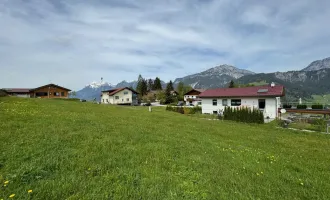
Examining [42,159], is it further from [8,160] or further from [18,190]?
[18,190]

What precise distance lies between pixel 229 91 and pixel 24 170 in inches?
1506

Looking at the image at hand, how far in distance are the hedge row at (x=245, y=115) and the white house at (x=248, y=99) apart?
748 centimetres

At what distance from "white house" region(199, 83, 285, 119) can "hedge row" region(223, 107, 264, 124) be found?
24.5 ft

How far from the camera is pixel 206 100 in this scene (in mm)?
39812

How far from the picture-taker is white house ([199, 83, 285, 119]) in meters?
31.8

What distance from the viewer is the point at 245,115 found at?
26688mm

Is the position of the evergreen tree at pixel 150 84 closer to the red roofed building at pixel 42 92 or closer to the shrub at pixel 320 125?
the red roofed building at pixel 42 92

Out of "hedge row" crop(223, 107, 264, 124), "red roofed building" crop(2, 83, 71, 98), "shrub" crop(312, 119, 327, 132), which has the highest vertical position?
"red roofed building" crop(2, 83, 71, 98)

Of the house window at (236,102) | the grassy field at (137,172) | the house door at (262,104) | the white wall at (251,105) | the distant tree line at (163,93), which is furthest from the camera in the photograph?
the distant tree line at (163,93)

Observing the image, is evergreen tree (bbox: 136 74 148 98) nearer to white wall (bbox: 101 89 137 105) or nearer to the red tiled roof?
white wall (bbox: 101 89 137 105)

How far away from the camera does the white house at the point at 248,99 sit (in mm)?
31766

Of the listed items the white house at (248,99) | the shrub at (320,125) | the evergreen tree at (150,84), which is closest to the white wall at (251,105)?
the white house at (248,99)

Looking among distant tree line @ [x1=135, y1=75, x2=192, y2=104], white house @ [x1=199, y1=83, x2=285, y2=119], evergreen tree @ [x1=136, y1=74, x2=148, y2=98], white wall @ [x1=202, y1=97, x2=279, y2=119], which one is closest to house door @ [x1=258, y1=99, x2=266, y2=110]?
white house @ [x1=199, y1=83, x2=285, y2=119]

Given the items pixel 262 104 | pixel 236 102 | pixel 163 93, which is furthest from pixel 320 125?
pixel 163 93
